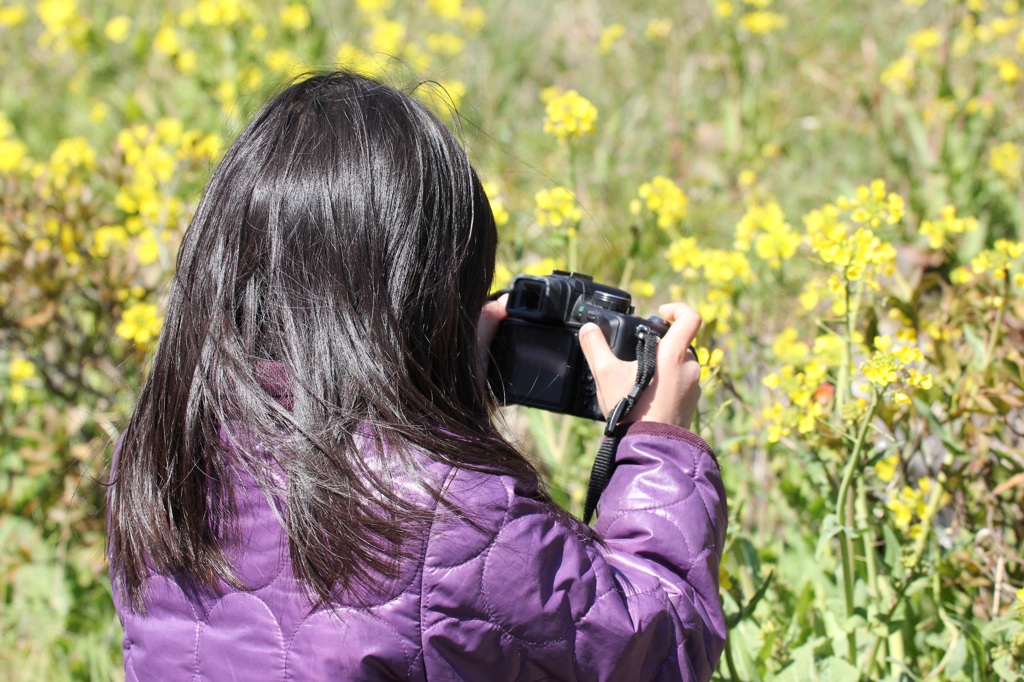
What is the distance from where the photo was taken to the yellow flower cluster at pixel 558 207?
72.5 inches

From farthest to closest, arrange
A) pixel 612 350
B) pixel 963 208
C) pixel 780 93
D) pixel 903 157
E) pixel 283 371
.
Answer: pixel 780 93 → pixel 903 157 → pixel 963 208 → pixel 612 350 → pixel 283 371

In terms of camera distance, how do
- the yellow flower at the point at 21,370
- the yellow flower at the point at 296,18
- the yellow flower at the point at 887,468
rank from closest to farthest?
the yellow flower at the point at 887,468 < the yellow flower at the point at 21,370 < the yellow flower at the point at 296,18

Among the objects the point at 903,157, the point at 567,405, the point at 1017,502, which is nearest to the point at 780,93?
the point at 903,157

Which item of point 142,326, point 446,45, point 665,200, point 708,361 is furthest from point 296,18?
point 708,361

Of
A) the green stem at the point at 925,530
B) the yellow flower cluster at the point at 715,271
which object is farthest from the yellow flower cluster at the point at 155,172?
the green stem at the point at 925,530

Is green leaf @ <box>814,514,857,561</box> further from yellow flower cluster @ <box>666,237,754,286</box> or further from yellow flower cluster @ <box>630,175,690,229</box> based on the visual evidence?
yellow flower cluster @ <box>630,175,690,229</box>

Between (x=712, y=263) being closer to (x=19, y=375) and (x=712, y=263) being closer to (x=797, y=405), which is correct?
(x=797, y=405)

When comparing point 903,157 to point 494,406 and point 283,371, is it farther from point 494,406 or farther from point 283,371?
point 283,371

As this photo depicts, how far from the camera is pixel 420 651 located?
3.46ft

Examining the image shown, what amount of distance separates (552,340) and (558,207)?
57 centimetres

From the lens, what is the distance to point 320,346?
1.14 metres

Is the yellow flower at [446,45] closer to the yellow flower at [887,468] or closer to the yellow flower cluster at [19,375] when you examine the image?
the yellow flower cluster at [19,375]

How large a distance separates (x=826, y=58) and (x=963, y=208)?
1.78m

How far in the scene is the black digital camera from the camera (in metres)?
1.36
